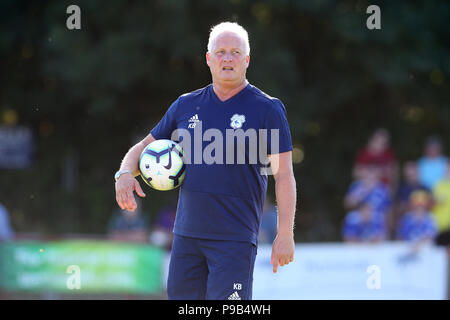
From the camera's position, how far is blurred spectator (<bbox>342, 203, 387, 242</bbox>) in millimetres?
10812

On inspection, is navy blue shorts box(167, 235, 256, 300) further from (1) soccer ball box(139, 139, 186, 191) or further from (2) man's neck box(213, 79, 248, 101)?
(2) man's neck box(213, 79, 248, 101)

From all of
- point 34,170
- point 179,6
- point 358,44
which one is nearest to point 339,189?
point 358,44

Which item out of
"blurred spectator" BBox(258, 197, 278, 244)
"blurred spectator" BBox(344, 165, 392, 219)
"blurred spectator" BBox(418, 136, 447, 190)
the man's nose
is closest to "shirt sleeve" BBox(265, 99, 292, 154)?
the man's nose

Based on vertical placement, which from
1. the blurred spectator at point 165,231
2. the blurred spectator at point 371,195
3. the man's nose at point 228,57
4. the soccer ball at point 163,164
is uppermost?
the man's nose at point 228,57

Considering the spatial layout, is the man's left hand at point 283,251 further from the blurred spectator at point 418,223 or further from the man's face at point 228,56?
the blurred spectator at point 418,223

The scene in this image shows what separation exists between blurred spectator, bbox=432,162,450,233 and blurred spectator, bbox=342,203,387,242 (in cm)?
97

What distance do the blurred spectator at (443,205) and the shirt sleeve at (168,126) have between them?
747 cm

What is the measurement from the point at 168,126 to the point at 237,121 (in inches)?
23.4

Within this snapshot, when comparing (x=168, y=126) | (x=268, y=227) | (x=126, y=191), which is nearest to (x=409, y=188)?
(x=268, y=227)

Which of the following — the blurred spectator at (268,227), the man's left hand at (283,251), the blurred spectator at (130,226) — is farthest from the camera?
the blurred spectator at (130,226)

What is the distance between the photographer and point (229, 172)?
4.40 metres

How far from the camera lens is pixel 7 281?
9750 mm

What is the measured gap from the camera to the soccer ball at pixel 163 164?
452cm

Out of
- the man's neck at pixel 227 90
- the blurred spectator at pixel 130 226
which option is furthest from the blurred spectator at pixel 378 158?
the man's neck at pixel 227 90
